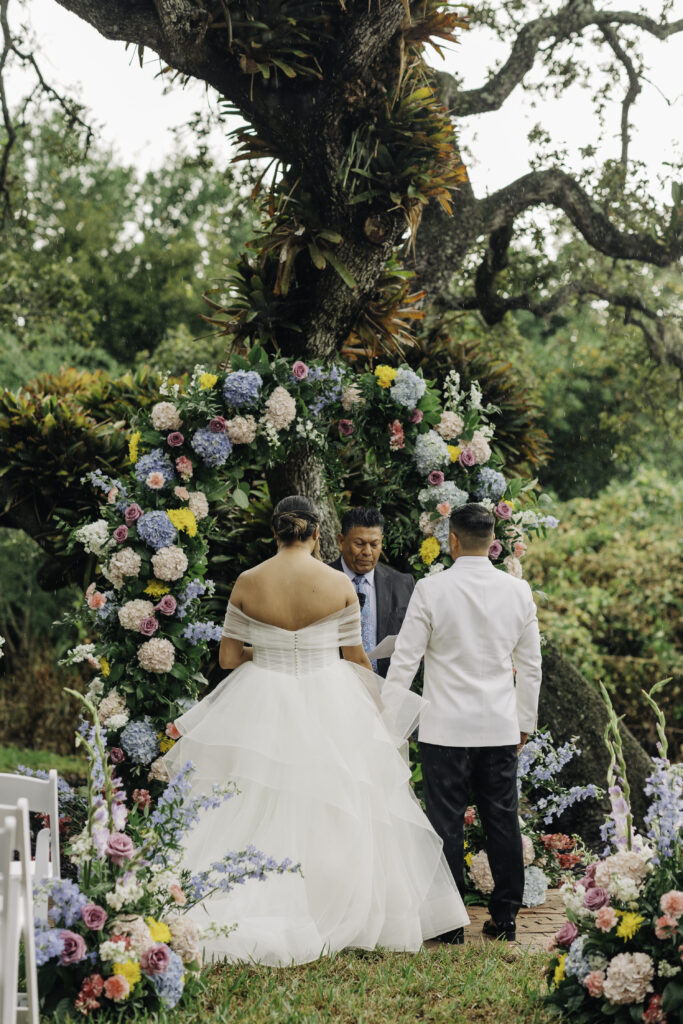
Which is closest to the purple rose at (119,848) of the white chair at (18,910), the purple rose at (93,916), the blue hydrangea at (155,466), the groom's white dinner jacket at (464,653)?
the purple rose at (93,916)

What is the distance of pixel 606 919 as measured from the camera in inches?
138

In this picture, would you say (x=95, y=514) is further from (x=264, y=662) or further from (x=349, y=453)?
(x=264, y=662)

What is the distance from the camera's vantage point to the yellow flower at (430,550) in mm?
6453

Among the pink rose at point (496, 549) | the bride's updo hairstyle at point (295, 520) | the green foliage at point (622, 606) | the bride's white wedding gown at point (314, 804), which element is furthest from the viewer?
the green foliage at point (622, 606)

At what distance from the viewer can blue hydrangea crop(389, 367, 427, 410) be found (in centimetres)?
643

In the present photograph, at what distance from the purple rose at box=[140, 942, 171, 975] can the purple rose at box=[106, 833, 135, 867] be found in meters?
0.30

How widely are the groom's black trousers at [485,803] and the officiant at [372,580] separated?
1095mm

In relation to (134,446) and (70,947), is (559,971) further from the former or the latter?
(134,446)

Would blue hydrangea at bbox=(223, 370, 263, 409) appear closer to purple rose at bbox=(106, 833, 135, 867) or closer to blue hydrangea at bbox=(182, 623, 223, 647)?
blue hydrangea at bbox=(182, 623, 223, 647)

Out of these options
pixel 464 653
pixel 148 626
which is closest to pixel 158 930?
pixel 464 653

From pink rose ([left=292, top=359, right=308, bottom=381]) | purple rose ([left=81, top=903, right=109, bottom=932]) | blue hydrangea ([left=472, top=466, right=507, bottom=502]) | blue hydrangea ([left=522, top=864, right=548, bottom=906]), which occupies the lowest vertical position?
blue hydrangea ([left=522, top=864, right=548, bottom=906])

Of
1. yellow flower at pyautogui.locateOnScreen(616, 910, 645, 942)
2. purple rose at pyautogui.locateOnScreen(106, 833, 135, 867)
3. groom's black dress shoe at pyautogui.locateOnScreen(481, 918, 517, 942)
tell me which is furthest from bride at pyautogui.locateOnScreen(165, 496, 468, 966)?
yellow flower at pyautogui.locateOnScreen(616, 910, 645, 942)

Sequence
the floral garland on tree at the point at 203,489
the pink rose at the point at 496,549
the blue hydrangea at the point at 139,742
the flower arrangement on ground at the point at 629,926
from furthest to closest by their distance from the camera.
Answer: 1. the pink rose at the point at 496,549
2. the floral garland on tree at the point at 203,489
3. the blue hydrangea at the point at 139,742
4. the flower arrangement on ground at the point at 629,926

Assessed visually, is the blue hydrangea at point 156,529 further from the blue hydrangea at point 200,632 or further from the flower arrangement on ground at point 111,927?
the flower arrangement on ground at point 111,927
